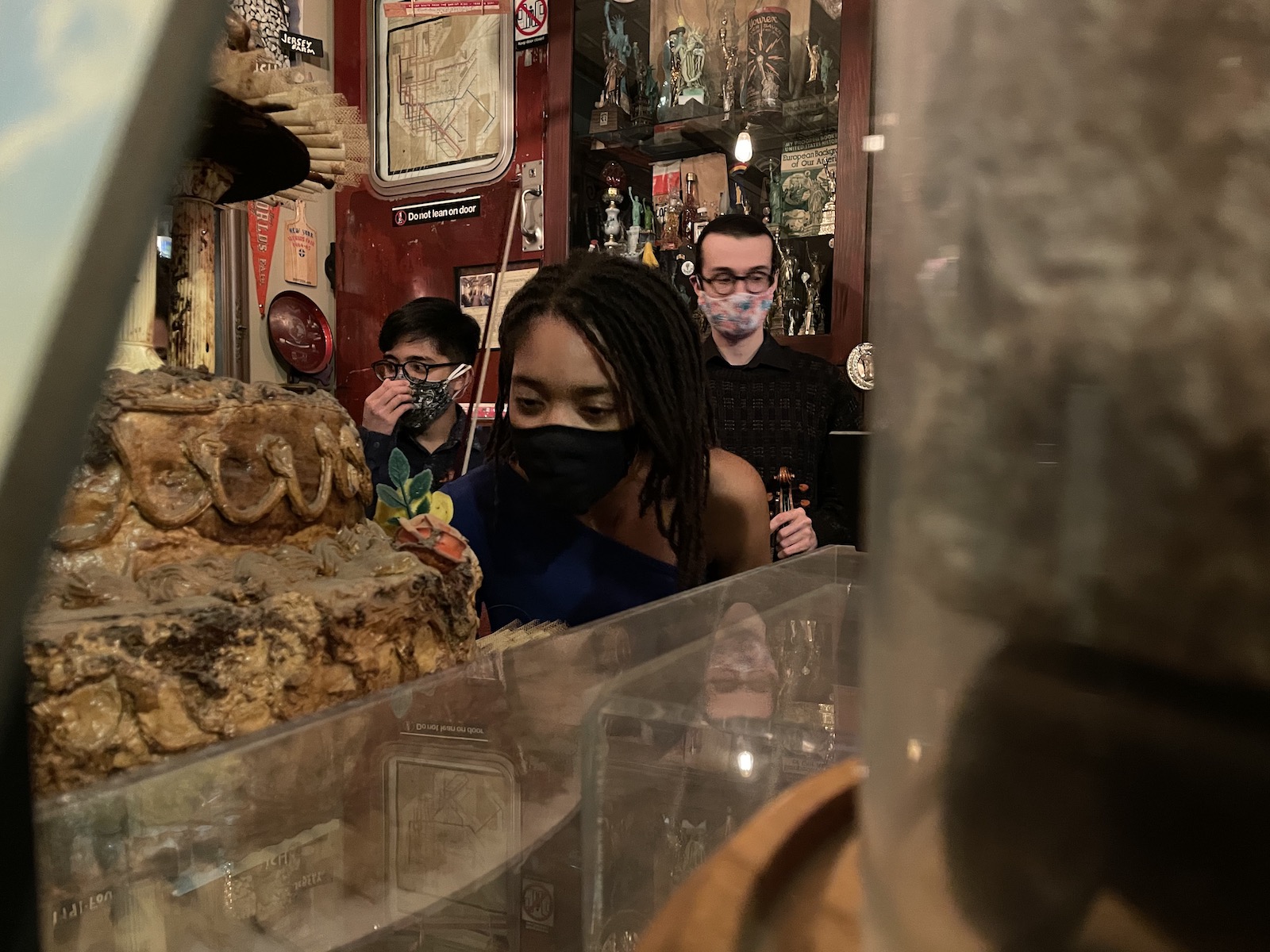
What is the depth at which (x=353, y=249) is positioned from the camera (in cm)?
200

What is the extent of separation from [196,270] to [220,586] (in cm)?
32

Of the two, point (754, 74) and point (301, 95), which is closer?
point (301, 95)

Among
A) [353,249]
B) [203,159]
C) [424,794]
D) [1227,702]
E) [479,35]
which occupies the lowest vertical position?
[424,794]

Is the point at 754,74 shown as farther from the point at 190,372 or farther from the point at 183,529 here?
the point at 183,529

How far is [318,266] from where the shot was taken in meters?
2.03

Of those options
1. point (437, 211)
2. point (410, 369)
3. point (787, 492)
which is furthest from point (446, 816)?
point (437, 211)

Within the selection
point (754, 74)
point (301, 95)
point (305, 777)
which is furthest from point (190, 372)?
point (754, 74)

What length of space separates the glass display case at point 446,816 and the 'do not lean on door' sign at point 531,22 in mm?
1625

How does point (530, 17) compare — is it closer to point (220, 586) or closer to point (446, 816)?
point (220, 586)

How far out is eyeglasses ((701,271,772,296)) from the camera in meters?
1.35

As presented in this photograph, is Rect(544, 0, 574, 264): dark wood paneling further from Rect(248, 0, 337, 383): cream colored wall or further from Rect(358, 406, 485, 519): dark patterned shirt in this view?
Rect(248, 0, 337, 383): cream colored wall

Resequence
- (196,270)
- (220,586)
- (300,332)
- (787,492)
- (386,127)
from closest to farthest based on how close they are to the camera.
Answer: (220,586) → (196,270) → (787,492) → (386,127) → (300,332)

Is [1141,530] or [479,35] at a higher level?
[479,35]

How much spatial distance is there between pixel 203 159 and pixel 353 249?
1308mm
